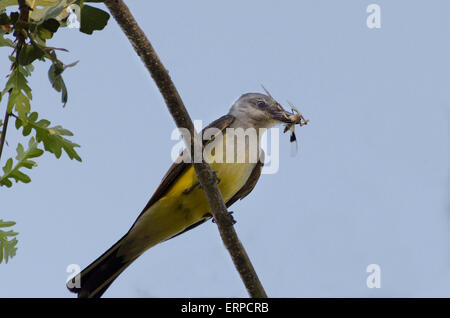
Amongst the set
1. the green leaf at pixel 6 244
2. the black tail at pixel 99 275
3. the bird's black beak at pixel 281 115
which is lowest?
the black tail at pixel 99 275

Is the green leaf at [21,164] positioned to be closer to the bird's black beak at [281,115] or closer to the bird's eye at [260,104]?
the bird's black beak at [281,115]

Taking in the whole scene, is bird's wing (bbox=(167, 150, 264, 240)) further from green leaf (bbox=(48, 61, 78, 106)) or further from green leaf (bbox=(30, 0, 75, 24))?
green leaf (bbox=(30, 0, 75, 24))

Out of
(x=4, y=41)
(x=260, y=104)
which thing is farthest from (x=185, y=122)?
(x=260, y=104)

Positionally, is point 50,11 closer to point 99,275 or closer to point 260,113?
point 99,275

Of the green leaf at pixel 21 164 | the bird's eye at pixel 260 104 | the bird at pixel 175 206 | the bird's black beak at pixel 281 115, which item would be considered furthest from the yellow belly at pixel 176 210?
the green leaf at pixel 21 164

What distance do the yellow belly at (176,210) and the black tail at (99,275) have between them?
9 cm

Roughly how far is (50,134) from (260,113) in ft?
12.9

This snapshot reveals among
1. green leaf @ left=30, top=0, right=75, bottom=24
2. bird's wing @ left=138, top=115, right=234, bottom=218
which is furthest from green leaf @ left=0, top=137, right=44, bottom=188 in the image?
bird's wing @ left=138, top=115, right=234, bottom=218

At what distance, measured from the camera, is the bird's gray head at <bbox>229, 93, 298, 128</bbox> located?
20.1 feet

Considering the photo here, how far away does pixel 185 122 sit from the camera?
371 centimetres

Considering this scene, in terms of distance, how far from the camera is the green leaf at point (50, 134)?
7.68 feet
